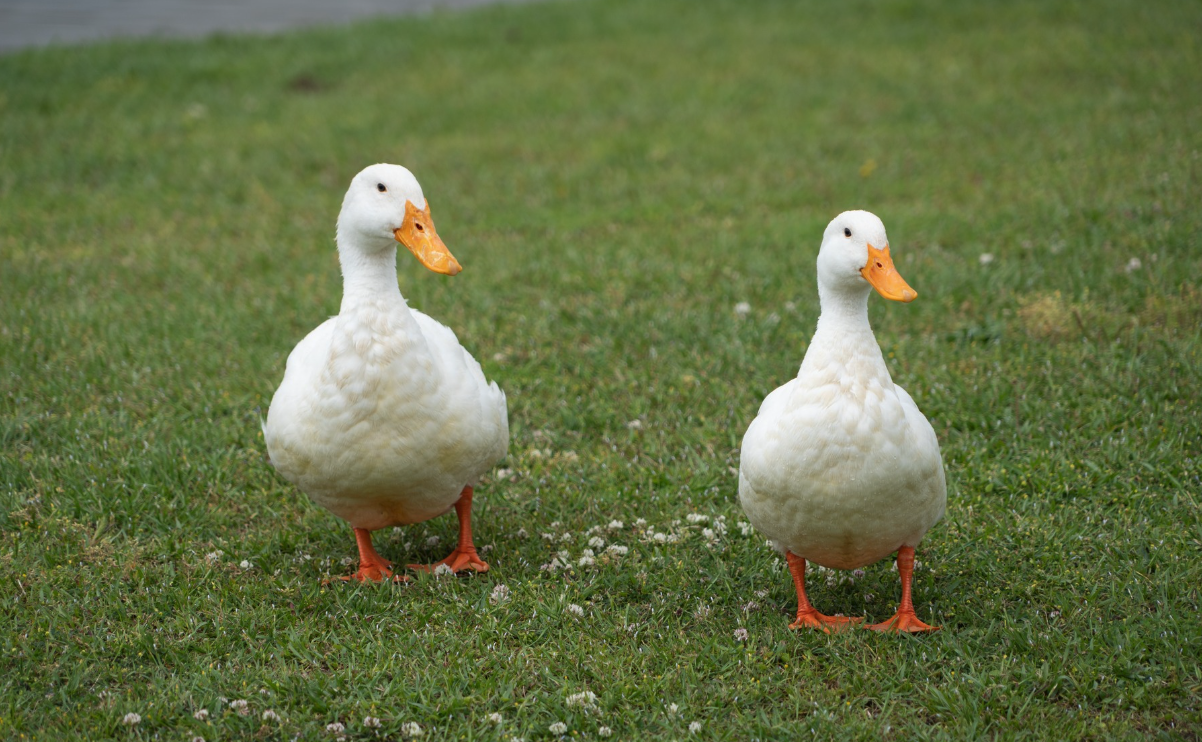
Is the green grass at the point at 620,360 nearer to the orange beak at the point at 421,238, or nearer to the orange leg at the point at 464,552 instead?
the orange leg at the point at 464,552

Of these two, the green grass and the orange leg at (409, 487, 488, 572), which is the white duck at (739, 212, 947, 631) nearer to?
the green grass

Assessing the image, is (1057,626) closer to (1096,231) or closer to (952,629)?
(952,629)

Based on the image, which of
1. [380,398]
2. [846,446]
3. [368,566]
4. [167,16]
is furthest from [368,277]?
[167,16]

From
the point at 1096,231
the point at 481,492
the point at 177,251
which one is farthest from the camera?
the point at 177,251

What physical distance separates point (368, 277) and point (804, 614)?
2.06 metres

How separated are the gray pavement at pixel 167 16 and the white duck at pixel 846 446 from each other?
457 inches

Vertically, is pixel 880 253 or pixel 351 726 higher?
pixel 880 253

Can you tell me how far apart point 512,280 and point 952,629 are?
13.9 feet

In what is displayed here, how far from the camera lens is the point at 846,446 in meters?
3.50

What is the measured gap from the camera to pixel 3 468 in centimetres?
494

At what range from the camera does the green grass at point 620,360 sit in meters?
3.62

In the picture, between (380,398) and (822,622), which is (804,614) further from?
(380,398)

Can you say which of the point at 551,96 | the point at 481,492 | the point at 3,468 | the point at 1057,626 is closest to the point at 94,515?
the point at 3,468

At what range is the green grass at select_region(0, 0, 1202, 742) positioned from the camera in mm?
3625
